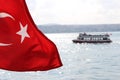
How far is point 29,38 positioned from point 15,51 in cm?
34

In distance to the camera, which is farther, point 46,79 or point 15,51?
point 46,79

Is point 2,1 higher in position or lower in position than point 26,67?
higher

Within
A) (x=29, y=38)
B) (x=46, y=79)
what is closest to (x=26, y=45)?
(x=29, y=38)

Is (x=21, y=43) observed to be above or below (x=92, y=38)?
above

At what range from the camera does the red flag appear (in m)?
6.55

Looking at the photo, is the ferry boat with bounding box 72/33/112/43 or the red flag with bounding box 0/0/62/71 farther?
the ferry boat with bounding box 72/33/112/43

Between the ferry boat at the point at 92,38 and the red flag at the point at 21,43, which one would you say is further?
the ferry boat at the point at 92,38

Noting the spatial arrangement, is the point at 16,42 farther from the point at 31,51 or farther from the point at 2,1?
the point at 2,1

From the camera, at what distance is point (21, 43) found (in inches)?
263

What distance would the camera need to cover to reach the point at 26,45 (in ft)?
22.1

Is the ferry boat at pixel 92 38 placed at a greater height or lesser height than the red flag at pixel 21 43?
lesser

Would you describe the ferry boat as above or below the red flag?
below

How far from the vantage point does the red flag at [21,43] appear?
6547 mm

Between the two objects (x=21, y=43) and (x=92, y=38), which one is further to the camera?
(x=92, y=38)
